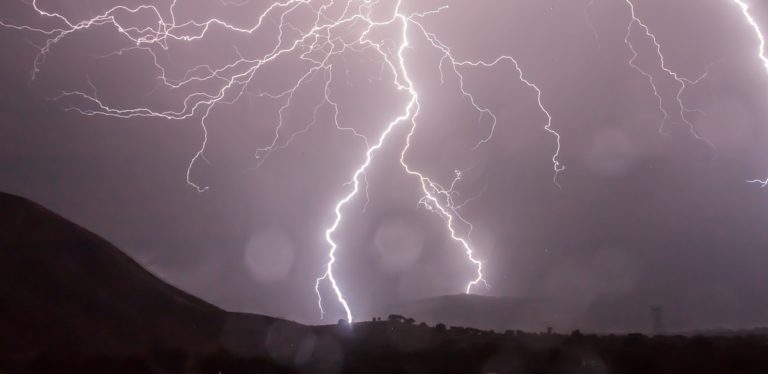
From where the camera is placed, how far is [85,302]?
19.1 m

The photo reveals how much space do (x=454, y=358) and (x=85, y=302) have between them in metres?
12.2

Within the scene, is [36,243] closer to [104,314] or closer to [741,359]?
[104,314]

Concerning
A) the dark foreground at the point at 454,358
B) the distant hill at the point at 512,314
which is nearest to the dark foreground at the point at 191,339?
the dark foreground at the point at 454,358

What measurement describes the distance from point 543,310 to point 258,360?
47.2 meters

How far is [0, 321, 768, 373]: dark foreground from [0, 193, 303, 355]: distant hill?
1.31 metres

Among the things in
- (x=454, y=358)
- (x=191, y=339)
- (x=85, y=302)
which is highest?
(x=85, y=302)

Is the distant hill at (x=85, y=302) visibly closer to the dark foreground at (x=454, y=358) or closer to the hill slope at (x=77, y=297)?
the hill slope at (x=77, y=297)

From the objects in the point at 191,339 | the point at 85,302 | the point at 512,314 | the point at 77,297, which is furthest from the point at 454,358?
the point at 512,314

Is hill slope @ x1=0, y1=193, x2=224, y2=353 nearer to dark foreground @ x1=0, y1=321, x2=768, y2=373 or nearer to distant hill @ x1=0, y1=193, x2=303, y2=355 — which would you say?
distant hill @ x1=0, y1=193, x2=303, y2=355

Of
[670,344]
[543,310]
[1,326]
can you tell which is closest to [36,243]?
[1,326]

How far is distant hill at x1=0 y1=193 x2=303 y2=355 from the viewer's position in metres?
16.8

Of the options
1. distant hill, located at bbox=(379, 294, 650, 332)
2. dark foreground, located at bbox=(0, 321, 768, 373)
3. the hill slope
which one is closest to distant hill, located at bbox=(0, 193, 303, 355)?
the hill slope

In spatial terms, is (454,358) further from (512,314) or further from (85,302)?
(512,314)

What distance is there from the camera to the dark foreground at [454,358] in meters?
12.3
